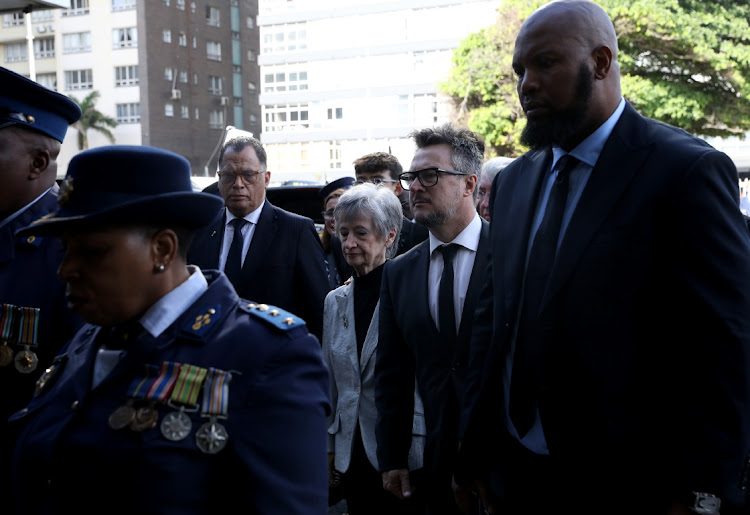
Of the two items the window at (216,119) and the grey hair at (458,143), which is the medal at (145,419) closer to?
the grey hair at (458,143)

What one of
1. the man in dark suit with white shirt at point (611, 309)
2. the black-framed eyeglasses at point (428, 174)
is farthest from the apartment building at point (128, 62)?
the man in dark suit with white shirt at point (611, 309)

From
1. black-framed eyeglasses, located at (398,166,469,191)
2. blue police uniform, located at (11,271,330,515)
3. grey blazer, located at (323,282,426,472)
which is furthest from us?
grey blazer, located at (323,282,426,472)

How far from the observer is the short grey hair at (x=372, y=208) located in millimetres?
4500

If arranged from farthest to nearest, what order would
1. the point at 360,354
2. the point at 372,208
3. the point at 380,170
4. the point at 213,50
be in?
the point at 213,50, the point at 380,170, the point at 372,208, the point at 360,354

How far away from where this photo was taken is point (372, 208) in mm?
4500

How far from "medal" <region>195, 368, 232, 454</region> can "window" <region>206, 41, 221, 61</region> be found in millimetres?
64999

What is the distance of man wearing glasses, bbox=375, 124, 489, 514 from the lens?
137 inches

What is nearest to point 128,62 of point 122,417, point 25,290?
point 25,290

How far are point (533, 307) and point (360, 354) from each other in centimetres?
176

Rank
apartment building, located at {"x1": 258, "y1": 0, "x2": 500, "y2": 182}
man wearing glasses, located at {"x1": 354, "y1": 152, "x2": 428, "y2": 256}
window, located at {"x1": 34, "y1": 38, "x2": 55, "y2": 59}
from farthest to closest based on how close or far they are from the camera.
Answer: window, located at {"x1": 34, "y1": 38, "x2": 55, "y2": 59} < apartment building, located at {"x1": 258, "y1": 0, "x2": 500, "y2": 182} < man wearing glasses, located at {"x1": 354, "y1": 152, "x2": 428, "y2": 256}

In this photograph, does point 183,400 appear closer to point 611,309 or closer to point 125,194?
point 125,194

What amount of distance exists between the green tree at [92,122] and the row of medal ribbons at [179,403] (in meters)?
58.3

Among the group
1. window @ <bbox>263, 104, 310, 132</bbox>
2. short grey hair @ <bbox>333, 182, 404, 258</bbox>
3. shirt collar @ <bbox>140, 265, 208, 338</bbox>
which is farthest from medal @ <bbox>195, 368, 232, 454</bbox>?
window @ <bbox>263, 104, 310, 132</bbox>

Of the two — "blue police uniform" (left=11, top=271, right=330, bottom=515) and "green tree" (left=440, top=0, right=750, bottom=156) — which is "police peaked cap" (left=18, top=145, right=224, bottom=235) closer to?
"blue police uniform" (left=11, top=271, right=330, bottom=515)
